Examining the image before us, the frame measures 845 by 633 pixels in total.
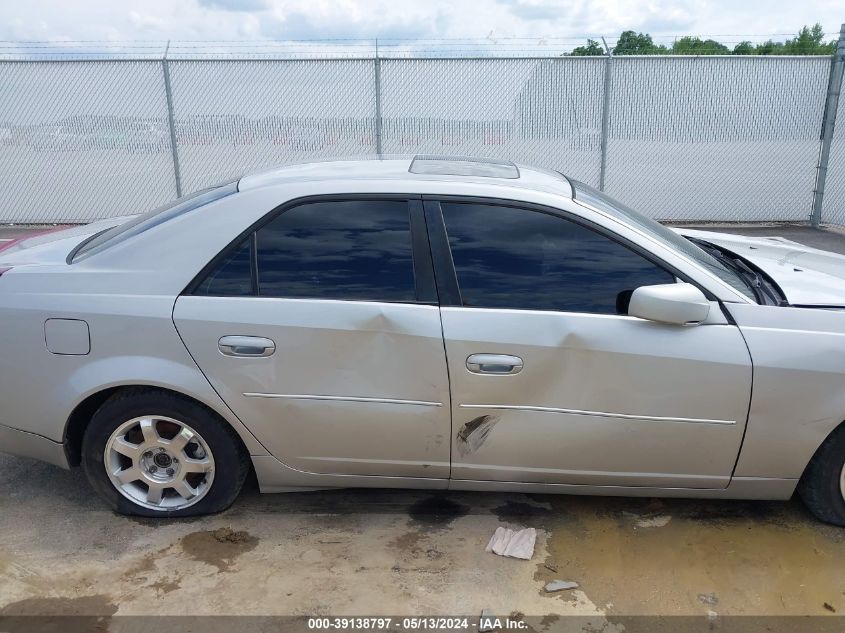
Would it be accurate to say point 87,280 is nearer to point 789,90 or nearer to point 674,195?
point 674,195

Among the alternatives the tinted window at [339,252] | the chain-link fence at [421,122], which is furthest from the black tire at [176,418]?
the chain-link fence at [421,122]

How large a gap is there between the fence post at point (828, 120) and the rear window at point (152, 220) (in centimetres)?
992

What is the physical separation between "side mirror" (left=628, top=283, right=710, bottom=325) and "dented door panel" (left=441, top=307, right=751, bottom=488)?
0.22 feet

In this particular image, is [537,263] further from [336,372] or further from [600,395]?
[336,372]

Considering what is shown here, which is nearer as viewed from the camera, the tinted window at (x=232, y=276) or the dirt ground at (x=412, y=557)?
the dirt ground at (x=412, y=557)

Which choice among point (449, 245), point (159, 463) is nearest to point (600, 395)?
point (449, 245)

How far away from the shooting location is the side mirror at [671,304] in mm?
2816

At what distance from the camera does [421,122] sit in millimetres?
10562

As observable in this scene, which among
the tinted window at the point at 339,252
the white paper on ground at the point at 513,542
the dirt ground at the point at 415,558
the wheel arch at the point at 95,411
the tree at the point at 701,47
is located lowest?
the dirt ground at the point at 415,558

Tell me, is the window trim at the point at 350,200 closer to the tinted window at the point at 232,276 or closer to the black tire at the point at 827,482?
the tinted window at the point at 232,276

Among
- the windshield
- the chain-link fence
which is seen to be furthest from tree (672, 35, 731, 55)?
the windshield

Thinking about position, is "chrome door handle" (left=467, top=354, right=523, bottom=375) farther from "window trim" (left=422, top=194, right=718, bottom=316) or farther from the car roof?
the car roof

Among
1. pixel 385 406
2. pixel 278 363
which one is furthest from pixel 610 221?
pixel 278 363

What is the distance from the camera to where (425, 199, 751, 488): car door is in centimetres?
289
